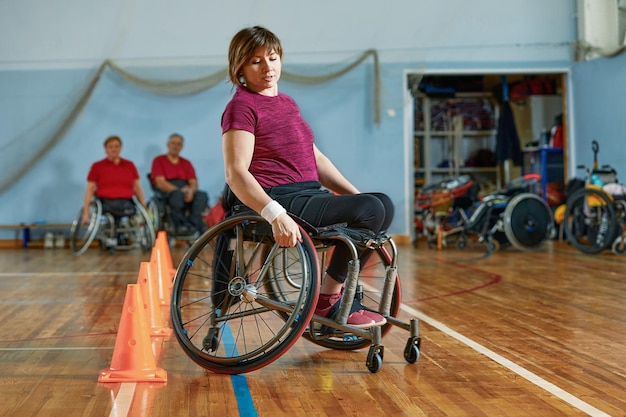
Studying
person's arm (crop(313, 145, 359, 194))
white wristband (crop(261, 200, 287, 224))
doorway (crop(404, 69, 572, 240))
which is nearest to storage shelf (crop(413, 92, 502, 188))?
doorway (crop(404, 69, 572, 240))

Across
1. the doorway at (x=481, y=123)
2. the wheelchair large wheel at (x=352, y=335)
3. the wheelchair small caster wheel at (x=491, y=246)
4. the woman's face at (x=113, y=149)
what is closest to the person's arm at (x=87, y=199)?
the woman's face at (x=113, y=149)

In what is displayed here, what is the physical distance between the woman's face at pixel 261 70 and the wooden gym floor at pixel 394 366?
2.77 feet

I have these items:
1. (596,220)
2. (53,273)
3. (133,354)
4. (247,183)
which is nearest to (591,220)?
(596,220)

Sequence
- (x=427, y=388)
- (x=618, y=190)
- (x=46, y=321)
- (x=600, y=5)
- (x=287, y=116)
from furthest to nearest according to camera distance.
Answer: (x=600, y=5) < (x=618, y=190) < (x=46, y=321) < (x=287, y=116) < (x=427, y=388)

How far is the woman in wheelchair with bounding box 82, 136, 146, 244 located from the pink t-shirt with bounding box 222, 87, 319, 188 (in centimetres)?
544

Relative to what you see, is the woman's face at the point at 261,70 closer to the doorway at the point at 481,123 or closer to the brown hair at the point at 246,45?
the brown hair at the point at 246,45

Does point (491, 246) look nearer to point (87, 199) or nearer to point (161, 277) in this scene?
point (87, 199)

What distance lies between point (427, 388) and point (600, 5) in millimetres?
7080

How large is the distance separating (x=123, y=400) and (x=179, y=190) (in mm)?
5753

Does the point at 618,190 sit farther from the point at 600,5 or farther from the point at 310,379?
the point at 310,379

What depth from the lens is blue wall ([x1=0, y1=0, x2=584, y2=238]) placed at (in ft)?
29.0

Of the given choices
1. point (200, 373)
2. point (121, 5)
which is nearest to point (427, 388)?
point (200, 373)

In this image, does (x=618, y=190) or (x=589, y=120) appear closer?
(x=618, y=190)

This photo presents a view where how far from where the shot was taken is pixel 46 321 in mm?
3621
